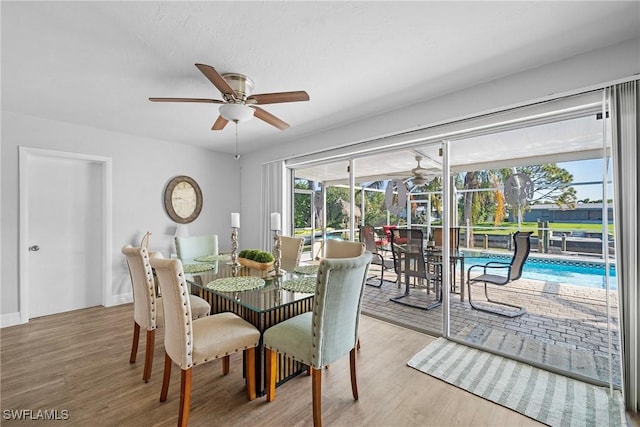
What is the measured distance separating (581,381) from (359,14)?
3175 millimetres

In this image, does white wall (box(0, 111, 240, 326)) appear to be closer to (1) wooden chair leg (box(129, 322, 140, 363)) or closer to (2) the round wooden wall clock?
(2) the round wooden wall clock

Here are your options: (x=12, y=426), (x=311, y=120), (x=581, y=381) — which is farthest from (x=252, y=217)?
(x=581, y=381)

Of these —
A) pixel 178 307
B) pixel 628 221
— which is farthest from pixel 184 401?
pixel 628 221

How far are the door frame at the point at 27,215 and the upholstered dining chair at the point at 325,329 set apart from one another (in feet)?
10.9

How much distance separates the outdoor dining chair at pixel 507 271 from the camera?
9.25 ft

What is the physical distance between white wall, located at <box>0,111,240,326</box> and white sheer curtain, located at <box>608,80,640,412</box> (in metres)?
5.25

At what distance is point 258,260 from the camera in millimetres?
2805

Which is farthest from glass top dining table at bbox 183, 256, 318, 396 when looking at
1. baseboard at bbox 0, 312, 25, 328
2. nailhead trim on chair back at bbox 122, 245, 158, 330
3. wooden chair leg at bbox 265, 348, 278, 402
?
baseboard at bbox 0, 312, 25, 328

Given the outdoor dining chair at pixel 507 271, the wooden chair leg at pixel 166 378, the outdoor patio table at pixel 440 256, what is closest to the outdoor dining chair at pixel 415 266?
the outdoor patio table at pixel 440 256

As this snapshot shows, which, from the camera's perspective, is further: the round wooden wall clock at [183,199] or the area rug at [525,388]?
the round wooden wall clock at [183,199]

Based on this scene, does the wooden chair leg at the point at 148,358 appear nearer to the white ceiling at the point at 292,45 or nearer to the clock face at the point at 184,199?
the white ceiling at the point at 292,45

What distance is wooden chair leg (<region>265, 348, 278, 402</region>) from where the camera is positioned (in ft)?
6.57

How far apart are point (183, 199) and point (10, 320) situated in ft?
8.23

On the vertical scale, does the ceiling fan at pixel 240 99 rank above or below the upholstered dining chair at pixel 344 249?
above
